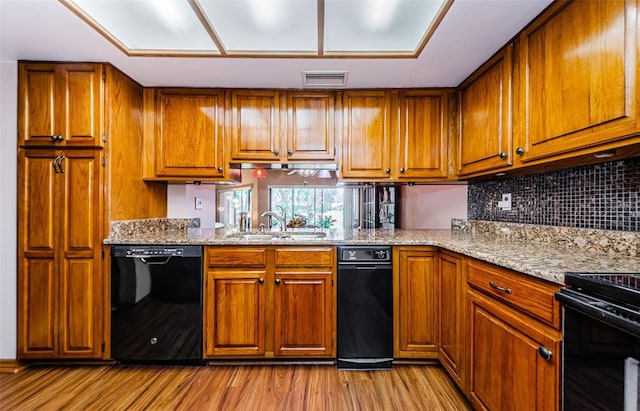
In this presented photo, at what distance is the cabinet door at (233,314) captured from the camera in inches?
81.0

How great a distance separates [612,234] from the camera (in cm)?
143

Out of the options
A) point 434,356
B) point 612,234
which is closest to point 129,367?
point 434,356

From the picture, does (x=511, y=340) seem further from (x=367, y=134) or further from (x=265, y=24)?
(x=265, y=24)

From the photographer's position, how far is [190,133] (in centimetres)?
242

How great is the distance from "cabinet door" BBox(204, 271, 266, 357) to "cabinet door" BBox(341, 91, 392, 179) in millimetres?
1156

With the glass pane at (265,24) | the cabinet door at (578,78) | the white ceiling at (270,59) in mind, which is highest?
the glass pane at (265,24)

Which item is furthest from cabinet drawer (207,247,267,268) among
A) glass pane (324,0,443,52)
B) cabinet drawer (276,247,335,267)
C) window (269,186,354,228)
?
window (269,186,354,228)

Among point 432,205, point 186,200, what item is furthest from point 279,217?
point 432,205

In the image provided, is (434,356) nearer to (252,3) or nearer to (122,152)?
(252,3)

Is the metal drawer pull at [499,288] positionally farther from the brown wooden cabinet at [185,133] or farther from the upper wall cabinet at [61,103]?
the upper wall cabinet at [61,103]

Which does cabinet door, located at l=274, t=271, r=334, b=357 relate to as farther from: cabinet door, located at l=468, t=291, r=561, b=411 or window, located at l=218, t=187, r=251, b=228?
window, located at l=218, t=187, r=251, b=228

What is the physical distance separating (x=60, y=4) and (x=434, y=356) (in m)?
2.96

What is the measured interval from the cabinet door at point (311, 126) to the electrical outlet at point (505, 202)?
1327mm

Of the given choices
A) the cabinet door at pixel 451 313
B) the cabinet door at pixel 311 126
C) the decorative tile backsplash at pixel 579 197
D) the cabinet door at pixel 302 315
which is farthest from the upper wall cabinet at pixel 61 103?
the decorative tile backsplash at pixel 579 197
